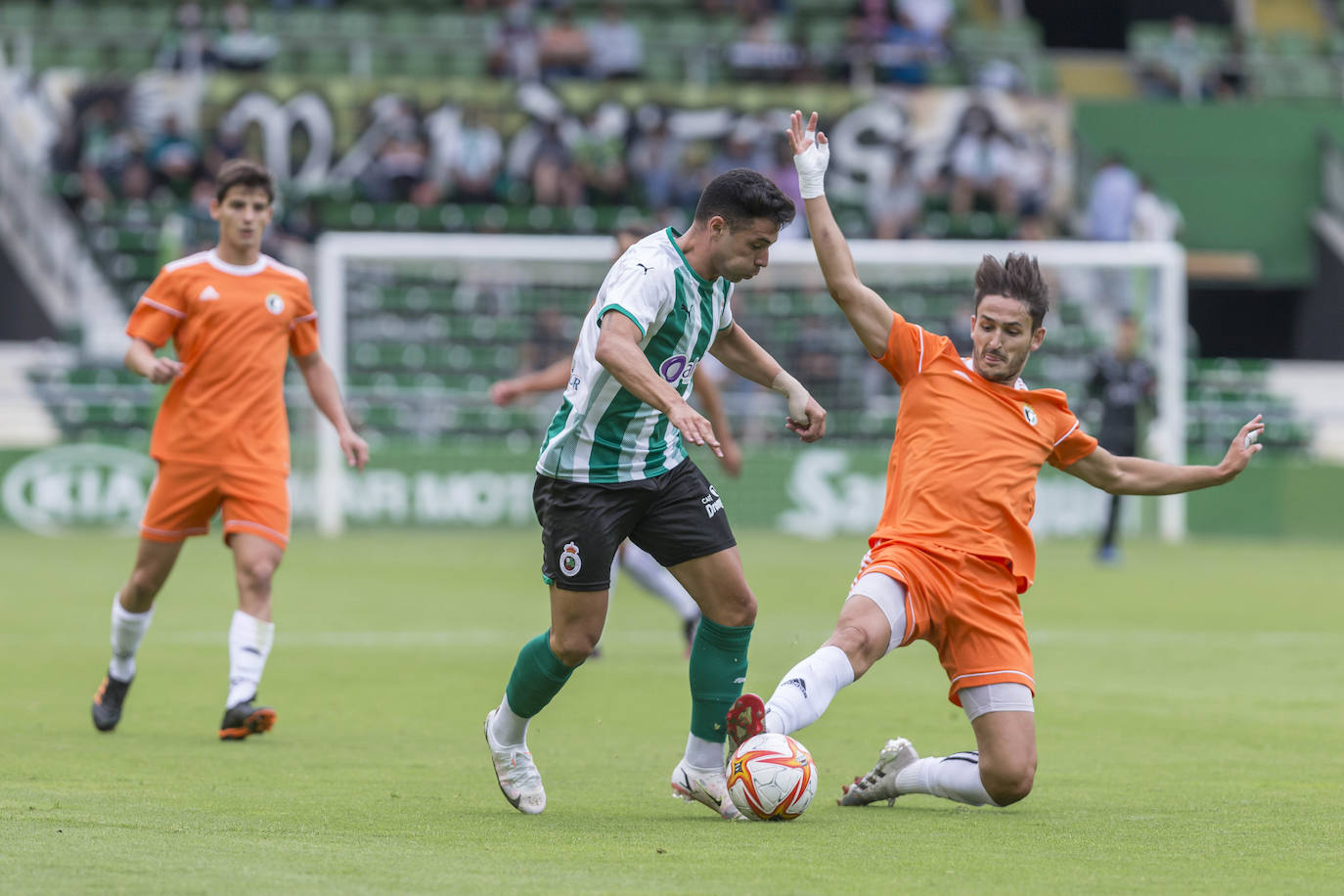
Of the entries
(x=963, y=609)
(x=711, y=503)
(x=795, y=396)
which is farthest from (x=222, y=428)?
(x=963, y=609)

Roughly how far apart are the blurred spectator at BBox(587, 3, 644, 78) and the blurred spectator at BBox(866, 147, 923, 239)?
3.73m

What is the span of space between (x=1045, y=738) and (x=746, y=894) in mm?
3910

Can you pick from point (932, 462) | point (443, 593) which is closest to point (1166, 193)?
point (443, 593)

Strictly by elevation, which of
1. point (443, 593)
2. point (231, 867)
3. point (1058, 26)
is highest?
point (1058, 26)

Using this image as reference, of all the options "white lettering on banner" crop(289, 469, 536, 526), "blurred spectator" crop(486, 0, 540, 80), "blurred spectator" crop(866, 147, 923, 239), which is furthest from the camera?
"blurred spectator" crop(486, 0, 540, 80)

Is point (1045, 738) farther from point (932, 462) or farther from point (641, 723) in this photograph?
point (932, 462)

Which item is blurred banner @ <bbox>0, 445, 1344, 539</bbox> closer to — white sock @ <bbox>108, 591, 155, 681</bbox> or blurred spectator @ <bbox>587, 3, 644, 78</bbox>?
blurred spectator @ <bbox>587, 3, 644, 78</bbox>

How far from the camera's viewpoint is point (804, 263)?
2239 centimetres

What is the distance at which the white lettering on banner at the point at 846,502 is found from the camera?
22.8 m

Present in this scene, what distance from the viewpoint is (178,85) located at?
2480 centimetres

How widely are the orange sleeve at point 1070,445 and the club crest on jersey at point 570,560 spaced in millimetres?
1724

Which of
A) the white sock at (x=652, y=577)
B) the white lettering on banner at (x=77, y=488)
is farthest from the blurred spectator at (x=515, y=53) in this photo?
the white sock at (x=652, y=577)

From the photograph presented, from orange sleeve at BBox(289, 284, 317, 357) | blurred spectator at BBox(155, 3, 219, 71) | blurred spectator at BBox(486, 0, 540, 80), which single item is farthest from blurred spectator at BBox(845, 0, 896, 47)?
orange sleeve at BBox(289, 284, 317, 357)

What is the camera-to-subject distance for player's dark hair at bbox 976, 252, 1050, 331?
6430 millimetres
